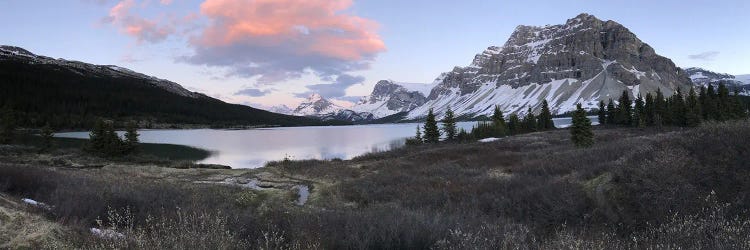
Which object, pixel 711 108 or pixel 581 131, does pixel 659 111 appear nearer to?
pixel 711 108

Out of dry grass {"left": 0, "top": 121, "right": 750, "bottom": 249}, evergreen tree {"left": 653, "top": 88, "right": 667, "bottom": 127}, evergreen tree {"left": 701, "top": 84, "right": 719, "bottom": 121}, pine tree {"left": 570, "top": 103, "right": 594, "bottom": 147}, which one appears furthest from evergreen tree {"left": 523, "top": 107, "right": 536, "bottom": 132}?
dry grass {"left": 0, "top": 121, "right": 750, "bottom": 249}

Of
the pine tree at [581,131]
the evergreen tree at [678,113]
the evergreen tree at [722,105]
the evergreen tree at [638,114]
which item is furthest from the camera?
the evergreen tree at [638,114]

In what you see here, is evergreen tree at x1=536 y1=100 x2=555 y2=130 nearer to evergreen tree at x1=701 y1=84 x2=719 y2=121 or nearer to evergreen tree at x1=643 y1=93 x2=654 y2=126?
evergreen tree at x1=643 y1=93 x2=654 y2=126

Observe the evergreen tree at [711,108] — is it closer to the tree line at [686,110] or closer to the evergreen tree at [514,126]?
the tree line at [686,110]

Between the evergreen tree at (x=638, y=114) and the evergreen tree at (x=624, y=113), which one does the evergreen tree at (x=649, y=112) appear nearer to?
the evergreen tree at (x=638, y=114)

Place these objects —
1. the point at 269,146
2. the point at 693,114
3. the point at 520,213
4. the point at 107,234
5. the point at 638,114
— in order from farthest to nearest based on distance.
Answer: the point at 638,114, the point at 269,146, the point at 693,114, the point at 520,213, the point at 107,234

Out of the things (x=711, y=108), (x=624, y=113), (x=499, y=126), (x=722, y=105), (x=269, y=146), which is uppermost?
(x=722, y=105)

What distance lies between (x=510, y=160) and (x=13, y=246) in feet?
95.6

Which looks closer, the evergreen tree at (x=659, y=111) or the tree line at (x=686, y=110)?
the tree line at (x=686, y=110)

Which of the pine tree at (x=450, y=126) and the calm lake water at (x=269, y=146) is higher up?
the pine tree at (x=450, y=126)

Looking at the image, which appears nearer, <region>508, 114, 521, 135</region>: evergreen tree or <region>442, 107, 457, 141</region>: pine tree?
<region>442, 107, 457, 141</region>: pine tree

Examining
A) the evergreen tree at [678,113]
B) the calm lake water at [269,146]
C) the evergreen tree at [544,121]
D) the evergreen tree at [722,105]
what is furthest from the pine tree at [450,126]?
the evergreen tree at [722,105]

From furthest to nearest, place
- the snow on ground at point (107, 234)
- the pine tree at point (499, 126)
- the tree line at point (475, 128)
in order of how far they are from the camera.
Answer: the pine tree at point (499, 126)
the tree line at point (475, 128)
the snow on ground at point (107, 234)

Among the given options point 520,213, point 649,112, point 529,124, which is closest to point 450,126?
point 529,124
